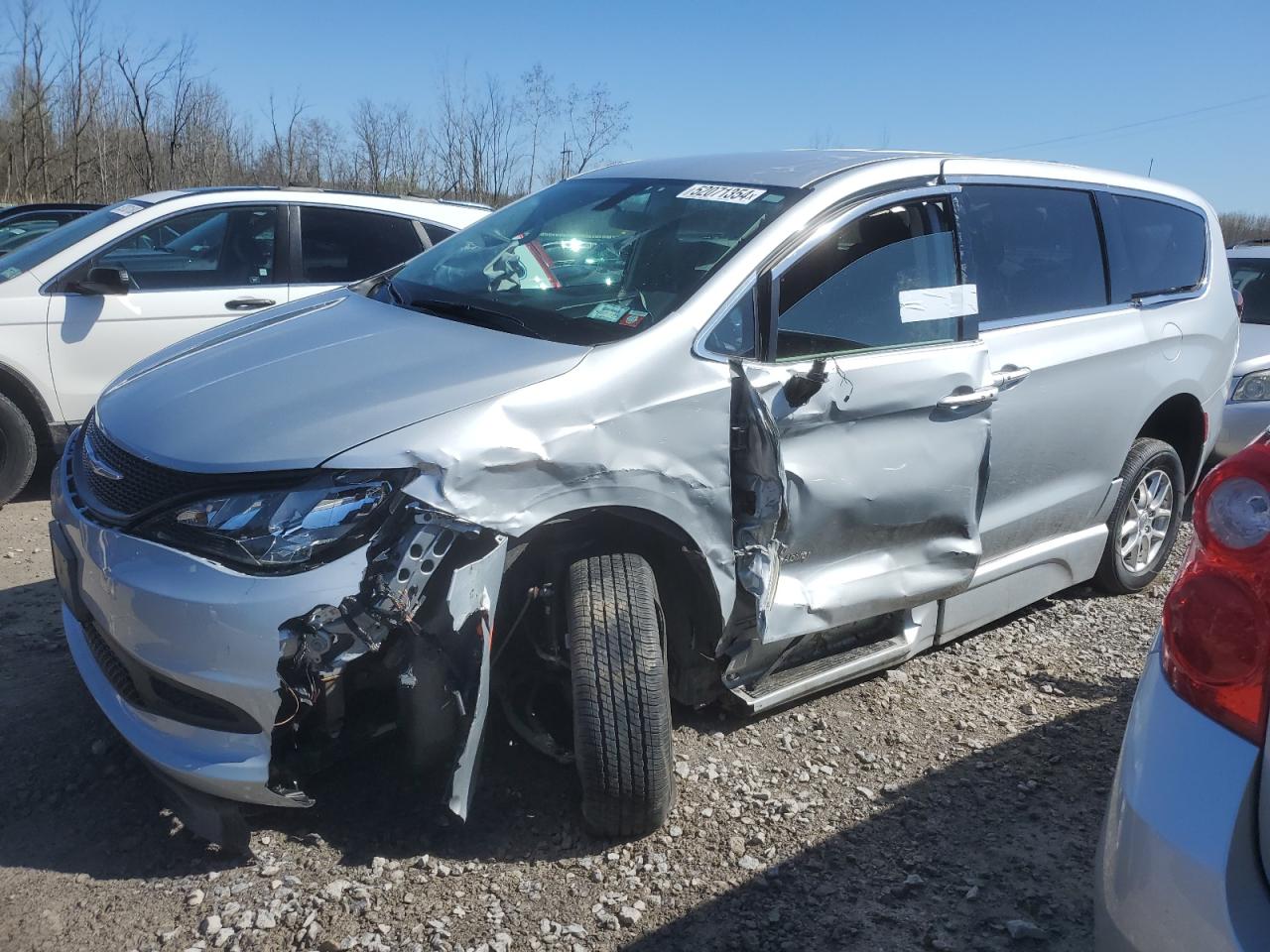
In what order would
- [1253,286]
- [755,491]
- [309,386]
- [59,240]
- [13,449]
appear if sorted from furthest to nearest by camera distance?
1. [1253,286]
2. [59,240]
3. [13,449]
4. [755,491]
5. [309,386]

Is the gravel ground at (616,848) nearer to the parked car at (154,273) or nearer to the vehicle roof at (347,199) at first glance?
the parked car at (154,273)

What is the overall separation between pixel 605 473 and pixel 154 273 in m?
4.38

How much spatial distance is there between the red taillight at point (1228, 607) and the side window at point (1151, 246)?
296 centimetres

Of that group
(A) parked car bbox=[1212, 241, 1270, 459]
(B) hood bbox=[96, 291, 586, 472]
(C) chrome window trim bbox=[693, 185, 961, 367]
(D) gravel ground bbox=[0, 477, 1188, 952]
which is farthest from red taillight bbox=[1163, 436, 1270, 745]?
(A) parked car bbox=[1212, 241, 1270, 459]

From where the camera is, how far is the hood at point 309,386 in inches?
101

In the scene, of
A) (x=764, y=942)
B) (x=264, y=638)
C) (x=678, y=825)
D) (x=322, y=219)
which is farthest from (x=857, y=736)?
(x=322, y=219)

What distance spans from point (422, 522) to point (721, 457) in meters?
0.89

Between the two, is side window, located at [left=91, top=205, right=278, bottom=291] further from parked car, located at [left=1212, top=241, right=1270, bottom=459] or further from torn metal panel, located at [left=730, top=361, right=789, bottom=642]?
parked car, located at [left=1212, top=241, right=1270, bottom=459]

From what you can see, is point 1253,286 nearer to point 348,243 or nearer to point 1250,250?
point 1250,250

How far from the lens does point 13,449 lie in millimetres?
5516

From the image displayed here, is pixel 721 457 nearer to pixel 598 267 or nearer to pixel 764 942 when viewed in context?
pixel 598 267

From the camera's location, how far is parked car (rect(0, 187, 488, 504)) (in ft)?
18.3

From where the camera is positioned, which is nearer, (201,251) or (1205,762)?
(1205,762)

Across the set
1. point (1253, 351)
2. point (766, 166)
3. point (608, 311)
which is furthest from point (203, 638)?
point (1253, 351)
